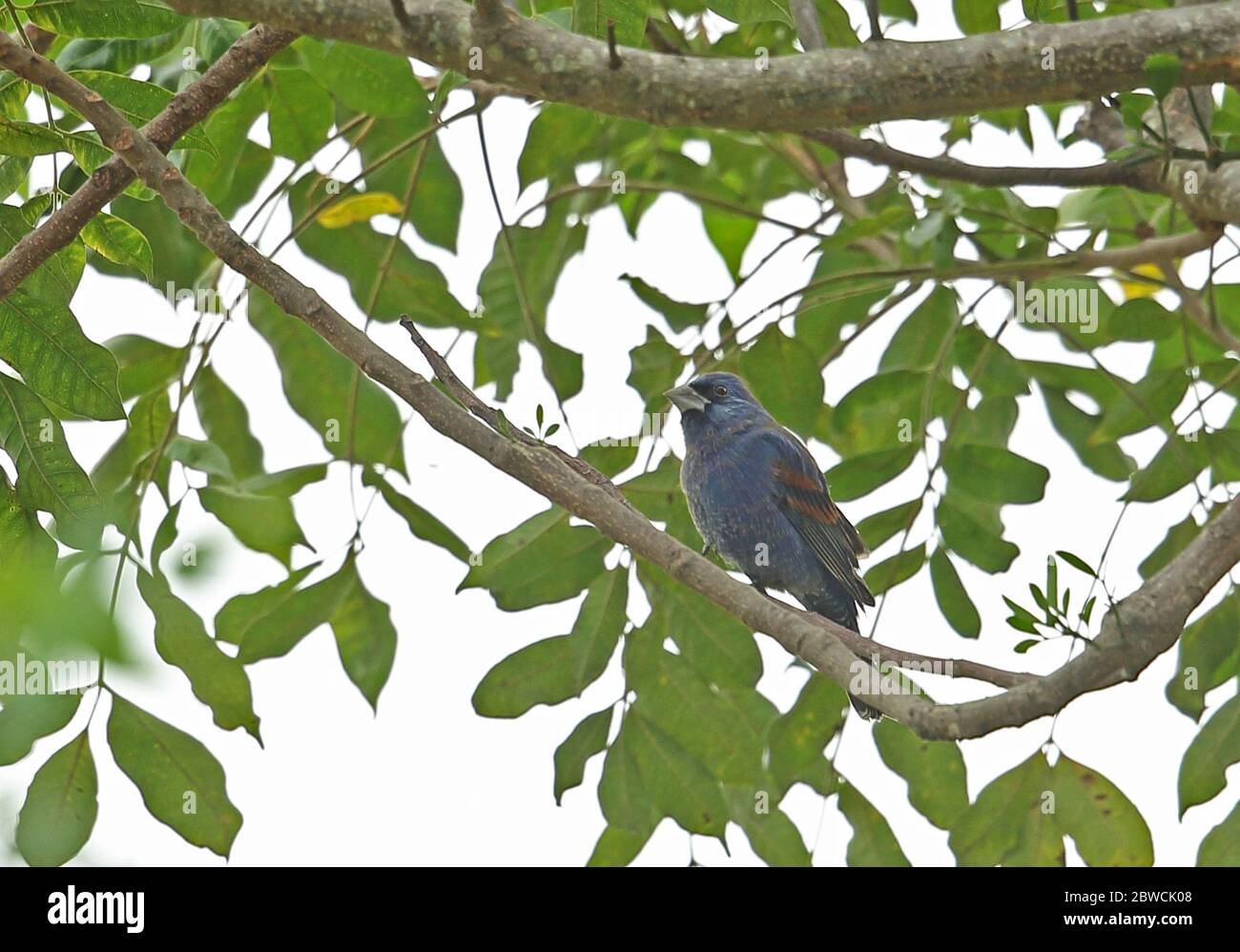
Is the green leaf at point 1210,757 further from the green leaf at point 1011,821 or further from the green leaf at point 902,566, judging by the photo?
the green leaf at point 902,566

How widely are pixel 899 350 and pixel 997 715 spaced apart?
2.67 m

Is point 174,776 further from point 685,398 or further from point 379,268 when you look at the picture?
point 685,398

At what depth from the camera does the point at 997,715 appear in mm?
1793

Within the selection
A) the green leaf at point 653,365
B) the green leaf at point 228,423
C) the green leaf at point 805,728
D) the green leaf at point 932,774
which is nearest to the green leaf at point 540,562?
the green leaf at point 653,365

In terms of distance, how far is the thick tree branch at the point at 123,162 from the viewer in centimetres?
239

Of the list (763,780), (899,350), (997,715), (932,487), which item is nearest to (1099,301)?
(899,350)

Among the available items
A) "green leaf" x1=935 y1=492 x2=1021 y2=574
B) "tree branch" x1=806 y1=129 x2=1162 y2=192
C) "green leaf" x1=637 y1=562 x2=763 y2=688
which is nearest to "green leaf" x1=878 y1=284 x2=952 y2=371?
"green leaf" x1=935 y1=492 x2=1021 y2=574

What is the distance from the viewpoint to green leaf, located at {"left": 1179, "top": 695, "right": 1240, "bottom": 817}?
3471mm

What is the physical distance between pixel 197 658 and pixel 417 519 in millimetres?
836

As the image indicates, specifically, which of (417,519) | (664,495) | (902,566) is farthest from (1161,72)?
(417,519)

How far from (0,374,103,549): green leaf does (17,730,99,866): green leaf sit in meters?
0.77

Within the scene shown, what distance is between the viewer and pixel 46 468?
263 centimetres

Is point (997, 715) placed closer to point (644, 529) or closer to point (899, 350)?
point (644, 529)

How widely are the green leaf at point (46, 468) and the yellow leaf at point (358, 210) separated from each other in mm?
1750
